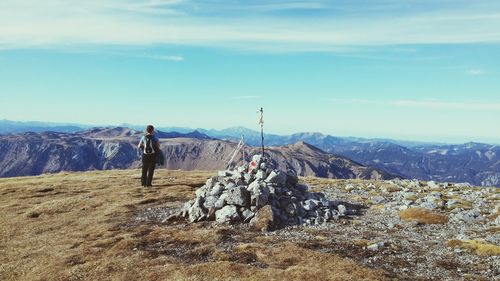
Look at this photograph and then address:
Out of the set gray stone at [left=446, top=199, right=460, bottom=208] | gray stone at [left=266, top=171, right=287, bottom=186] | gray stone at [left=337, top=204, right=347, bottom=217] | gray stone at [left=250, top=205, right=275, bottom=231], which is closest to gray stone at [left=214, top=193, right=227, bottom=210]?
gray stone at [left=250, top=205, right=275, bottom=231]

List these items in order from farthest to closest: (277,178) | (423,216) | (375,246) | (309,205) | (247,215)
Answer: (277,178) < (309,205) < (423,216) < (247,215) < (375,246)

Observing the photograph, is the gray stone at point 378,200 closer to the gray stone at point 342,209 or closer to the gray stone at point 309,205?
the gray stone at point 342,209

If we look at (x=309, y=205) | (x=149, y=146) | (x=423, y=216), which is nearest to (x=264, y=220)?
(x=309, y=205)

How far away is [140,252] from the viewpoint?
25391 millimetres

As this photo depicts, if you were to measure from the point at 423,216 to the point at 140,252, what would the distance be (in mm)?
21933

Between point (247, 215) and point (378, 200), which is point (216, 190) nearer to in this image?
point (247, 215)

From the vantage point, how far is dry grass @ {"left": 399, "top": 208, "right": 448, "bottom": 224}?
33047 mm

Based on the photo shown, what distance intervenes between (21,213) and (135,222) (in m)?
13.2

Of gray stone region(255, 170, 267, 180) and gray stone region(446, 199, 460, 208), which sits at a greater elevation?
gray stone region(255, 170, 267, 180)

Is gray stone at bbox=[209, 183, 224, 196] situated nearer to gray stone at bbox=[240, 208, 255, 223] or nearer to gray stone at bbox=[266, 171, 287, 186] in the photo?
gray stone at bbox=[240, 208, 255, 223]

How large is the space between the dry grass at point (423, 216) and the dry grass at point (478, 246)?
637cm

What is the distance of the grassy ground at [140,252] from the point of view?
21625 millimetres

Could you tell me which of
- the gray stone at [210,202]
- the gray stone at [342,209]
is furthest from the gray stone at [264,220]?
the gray stone at [342,209]

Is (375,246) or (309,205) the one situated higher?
(309,205)
